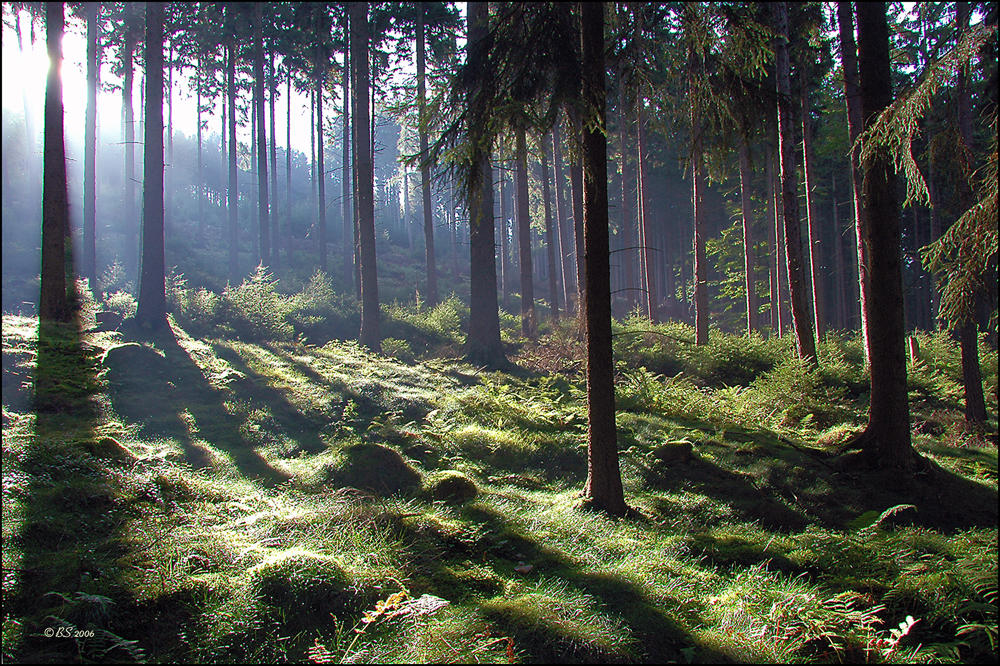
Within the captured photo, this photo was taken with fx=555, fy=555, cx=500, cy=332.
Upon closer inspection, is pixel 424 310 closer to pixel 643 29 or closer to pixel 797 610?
pixel 643 29

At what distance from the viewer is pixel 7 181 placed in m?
40.2

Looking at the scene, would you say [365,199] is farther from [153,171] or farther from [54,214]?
[54,214]

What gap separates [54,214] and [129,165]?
31.1 m

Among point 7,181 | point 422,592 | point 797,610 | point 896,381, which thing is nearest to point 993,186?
point 896,381

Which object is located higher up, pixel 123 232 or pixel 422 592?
pixel 123 232

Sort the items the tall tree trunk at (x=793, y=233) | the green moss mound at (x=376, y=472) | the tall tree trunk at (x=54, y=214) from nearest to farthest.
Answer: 1. the green moss mound at (x=376, y=472)
2. the tall tree trunk at (x=54, y=214)
3. the tall tree trunk at (x=793, y=233)

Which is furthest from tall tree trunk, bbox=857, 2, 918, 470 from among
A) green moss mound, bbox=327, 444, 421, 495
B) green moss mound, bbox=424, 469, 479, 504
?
green moss mound, bbox=327, 444, 421, 495

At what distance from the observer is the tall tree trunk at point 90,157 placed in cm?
2530

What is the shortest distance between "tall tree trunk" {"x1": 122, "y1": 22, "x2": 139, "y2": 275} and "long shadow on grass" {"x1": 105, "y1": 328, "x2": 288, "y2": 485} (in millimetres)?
17551

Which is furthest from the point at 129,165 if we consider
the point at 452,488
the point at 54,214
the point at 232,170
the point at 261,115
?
the point at 452,488

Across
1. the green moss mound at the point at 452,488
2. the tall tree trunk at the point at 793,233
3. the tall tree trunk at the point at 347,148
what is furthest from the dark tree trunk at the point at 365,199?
the green moss mound at the point at 452,488

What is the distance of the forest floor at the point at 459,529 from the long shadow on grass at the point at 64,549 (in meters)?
0.02

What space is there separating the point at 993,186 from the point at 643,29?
3.62m

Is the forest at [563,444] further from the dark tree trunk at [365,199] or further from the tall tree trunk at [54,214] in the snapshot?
the dark tree trunk at [365,199]
